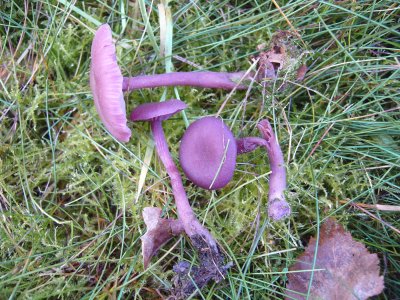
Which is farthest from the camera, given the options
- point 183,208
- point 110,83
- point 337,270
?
point 183,208

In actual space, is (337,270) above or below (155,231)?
below

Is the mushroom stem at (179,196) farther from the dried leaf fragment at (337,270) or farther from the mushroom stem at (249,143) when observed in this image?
the dried leaf fragment at (337,270)

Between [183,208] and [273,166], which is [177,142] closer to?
[183,208]

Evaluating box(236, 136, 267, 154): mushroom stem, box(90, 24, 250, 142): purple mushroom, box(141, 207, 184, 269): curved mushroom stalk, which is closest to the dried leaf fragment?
box(236, 136, 267, 154): mushroom stem

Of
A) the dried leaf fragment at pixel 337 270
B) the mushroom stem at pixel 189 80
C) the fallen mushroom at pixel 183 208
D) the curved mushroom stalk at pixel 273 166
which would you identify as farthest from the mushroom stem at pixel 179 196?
the dried leaf fragment at pixel 337 270

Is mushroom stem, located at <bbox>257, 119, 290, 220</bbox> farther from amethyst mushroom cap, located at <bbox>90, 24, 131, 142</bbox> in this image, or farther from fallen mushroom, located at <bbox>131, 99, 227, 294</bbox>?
amethyst mushroom cap, located at <bbox>90, 24, 131, 142</bbox>

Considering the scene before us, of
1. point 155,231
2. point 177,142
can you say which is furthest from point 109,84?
point 155,231
